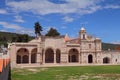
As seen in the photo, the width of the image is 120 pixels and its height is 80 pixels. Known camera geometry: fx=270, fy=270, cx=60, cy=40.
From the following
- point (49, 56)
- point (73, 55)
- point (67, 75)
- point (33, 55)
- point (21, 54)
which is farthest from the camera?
point (73, 55)

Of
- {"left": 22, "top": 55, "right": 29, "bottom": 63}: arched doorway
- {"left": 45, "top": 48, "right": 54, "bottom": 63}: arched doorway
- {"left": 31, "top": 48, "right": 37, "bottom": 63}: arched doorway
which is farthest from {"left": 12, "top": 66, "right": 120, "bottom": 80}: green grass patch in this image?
{"left": 45, "top": 48, "right": 54, "bottom": 63}: arched doorway

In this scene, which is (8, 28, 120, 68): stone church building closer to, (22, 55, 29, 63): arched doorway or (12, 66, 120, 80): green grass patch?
(22, 55, 29, 63): arched doorway

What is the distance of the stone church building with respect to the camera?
6762cm

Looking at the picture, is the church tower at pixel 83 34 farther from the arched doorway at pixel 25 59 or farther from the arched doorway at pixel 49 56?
the arched doorway at pixel 25 59

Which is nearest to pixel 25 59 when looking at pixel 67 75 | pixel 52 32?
pixel 52 32

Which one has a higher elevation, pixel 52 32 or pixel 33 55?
pixel 52 32

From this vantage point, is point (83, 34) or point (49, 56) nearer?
point (83, 34)

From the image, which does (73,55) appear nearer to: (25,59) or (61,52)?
(61,52)

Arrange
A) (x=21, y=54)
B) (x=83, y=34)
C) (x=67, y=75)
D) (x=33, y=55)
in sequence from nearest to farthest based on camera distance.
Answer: (x=67, y=75) → (x=21, y=54) → (x=33, y=55) → (x=83, y=34)

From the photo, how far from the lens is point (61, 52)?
230 feet

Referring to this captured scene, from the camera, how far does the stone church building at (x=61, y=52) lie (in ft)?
222

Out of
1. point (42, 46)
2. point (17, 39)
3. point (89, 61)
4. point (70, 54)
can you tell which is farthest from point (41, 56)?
point (17, 39)

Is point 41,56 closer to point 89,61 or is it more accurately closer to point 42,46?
point 42,46

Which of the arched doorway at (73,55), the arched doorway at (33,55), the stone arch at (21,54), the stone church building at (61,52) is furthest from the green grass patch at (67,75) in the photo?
the arched doorway at (73,55)
